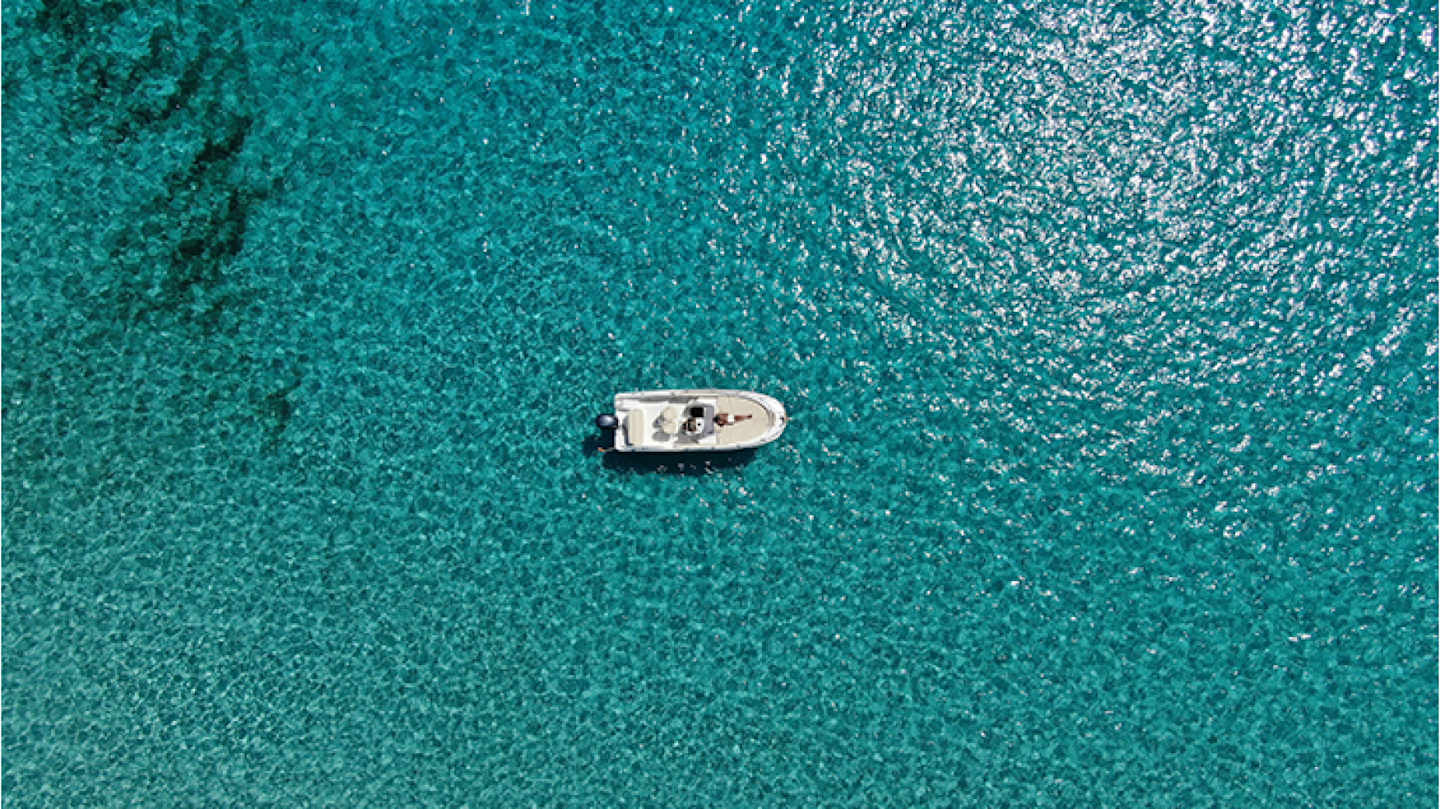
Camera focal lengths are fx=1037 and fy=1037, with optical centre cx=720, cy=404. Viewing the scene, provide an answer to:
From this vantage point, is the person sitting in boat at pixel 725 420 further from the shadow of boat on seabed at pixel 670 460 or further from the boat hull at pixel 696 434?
the shadow of boat on seabed at pixel 670 460

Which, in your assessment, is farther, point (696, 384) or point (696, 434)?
point (696, 384)

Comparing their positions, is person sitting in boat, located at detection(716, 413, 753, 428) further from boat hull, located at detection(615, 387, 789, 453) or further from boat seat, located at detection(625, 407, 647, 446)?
boat seat, located at detection(625, 407, 647, 446)

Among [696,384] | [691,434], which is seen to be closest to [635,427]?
[691,434]

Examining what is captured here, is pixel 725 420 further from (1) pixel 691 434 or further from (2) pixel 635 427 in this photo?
(2) pixel 635 427

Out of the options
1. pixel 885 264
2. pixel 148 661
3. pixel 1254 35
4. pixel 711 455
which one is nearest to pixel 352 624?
pixel 148 661

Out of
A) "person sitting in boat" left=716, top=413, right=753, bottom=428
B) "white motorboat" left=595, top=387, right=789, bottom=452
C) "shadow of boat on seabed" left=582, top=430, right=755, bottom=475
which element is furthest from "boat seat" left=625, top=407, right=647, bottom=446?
"person sitting in boat" left=716, top=413, right=753, bottom=428

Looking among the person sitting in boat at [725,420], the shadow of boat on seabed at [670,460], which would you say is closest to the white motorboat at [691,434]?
the person sitting in boat at [725,420]
